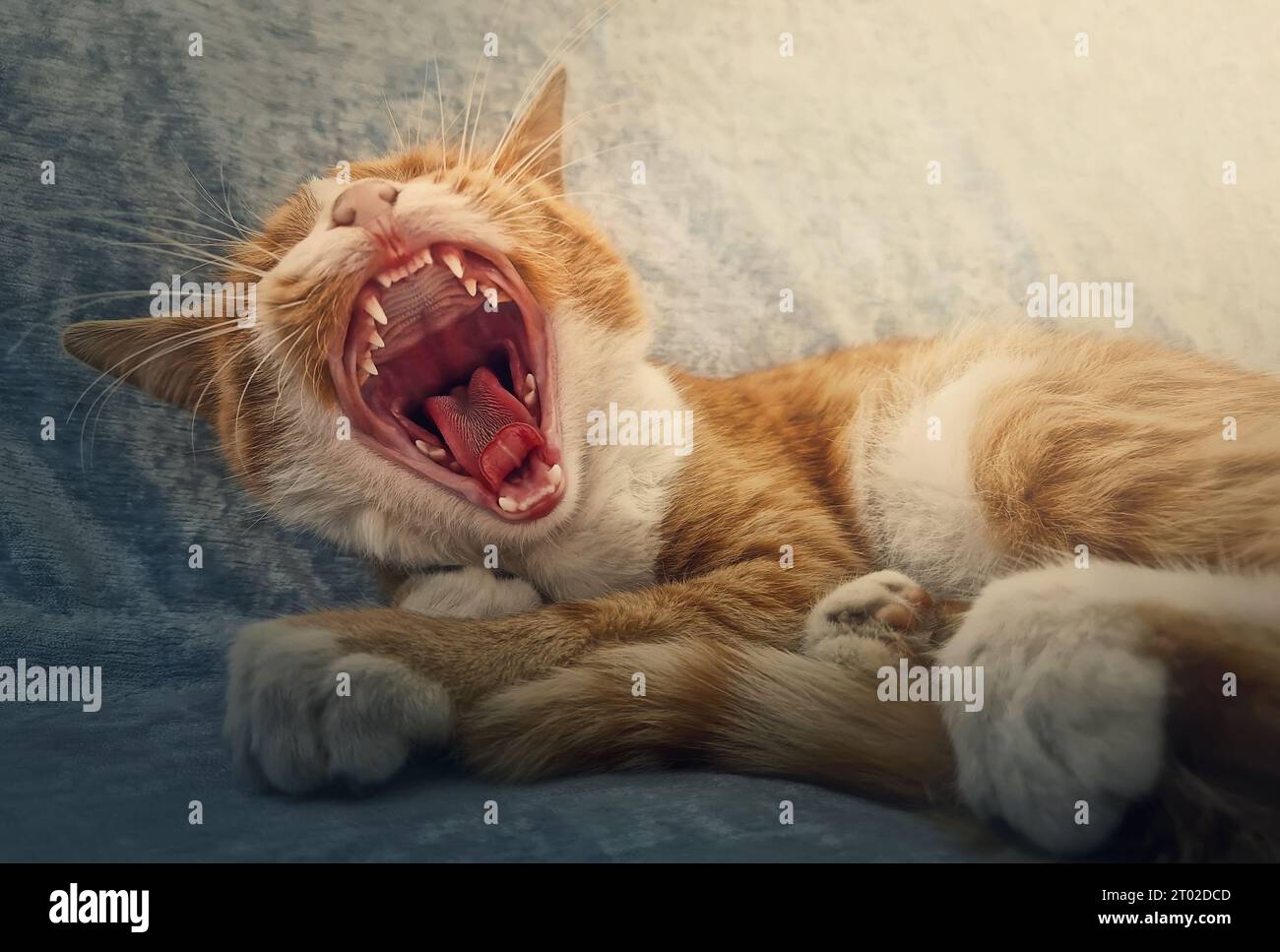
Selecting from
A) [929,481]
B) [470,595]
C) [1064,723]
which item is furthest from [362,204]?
[1064,723]

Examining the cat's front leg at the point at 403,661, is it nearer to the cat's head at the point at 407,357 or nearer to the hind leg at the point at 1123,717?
the cat's head at the point at 407,357

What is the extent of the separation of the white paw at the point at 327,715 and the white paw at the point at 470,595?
11.0 inches

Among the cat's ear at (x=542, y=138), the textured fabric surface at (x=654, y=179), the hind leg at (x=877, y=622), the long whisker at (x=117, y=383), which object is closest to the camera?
the hind leg at (x=877, y=622)

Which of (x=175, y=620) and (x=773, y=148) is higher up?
(x=773, y=148)

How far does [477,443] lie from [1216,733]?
103cm

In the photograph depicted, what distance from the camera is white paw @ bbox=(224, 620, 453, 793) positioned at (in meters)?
1.33

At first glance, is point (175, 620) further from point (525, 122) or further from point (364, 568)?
point (525, 122)

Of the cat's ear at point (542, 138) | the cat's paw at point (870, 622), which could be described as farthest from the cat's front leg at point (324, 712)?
the cat's ear at point (542, 138)

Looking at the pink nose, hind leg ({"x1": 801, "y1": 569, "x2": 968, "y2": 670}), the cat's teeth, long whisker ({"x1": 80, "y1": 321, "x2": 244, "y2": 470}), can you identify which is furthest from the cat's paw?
long whisker ({"x1": 80, "y1": 321, "x2": 244, "y2": 470})

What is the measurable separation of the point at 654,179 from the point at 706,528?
2.41 ft

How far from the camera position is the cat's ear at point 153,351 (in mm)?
1768

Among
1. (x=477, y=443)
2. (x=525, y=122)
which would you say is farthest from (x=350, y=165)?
(x=477, y=443)

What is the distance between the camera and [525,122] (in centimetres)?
194

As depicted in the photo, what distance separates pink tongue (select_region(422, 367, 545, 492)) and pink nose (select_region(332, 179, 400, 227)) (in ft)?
0.88
